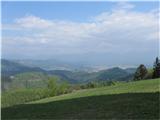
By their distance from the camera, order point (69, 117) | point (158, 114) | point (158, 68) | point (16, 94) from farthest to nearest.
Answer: point (16, 94) → point (158, 68) → point (69, 117) → point (158, 114)

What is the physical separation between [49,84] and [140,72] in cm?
2783

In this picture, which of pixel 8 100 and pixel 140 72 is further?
pixel 8 100

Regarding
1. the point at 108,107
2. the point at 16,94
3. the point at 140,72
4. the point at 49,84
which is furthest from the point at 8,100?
the point at 108,107

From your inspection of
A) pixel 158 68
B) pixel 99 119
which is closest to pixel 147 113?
pixel 99 119

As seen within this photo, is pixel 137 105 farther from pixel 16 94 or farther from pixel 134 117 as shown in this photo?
pixel 16 94

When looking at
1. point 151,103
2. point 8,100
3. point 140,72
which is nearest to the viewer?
point 151,103

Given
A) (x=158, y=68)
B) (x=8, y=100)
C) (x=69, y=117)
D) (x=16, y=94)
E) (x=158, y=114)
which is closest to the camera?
(x=158, y=114)

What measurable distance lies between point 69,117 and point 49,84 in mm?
97891

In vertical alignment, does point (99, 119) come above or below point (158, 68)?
below

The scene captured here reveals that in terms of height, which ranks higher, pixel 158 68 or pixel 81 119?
pixel 158 68

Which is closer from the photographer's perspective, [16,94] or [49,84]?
[49,84]

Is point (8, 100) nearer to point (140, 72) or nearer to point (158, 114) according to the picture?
point (140, 72)

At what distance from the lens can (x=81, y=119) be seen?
18.6 meters

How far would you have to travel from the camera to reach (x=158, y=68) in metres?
94.5
